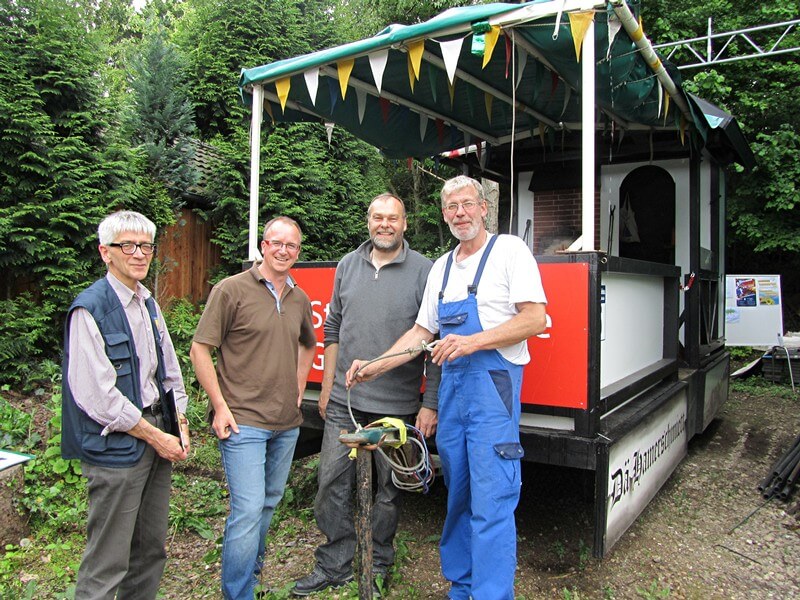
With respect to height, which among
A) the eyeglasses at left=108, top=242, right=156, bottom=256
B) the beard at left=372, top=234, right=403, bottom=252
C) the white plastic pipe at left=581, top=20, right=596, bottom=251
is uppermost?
the white plastic pipe at left=581, top=20, right=596, bottom=251

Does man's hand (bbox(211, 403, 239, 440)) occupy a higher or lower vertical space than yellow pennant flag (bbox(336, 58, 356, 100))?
lower

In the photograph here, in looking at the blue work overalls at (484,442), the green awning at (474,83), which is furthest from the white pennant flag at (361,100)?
the blue work overalls at (484,442)

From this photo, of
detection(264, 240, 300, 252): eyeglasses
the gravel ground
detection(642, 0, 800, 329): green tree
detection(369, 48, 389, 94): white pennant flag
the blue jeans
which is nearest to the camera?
the blue jeans

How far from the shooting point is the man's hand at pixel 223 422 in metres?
2.70

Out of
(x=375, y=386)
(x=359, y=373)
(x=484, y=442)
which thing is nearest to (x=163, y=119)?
(x=375, y=386)

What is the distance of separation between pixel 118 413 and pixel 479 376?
1.44 metres

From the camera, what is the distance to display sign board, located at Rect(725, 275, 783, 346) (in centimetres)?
1046

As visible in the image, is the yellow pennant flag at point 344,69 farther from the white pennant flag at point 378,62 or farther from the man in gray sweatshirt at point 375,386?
the man in gray sweatshirt at point 375,386

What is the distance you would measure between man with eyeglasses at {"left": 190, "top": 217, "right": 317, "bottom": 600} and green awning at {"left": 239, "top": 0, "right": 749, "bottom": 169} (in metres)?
1.50

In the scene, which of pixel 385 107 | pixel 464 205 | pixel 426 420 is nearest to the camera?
pixel 464 205

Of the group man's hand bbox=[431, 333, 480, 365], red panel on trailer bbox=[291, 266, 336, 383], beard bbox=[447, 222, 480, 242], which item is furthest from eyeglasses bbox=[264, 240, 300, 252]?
red panel on trailer bbox=[291, 266, 336, 383]

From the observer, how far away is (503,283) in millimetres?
2691

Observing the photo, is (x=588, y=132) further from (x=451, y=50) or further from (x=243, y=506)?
(x=243, y=506)

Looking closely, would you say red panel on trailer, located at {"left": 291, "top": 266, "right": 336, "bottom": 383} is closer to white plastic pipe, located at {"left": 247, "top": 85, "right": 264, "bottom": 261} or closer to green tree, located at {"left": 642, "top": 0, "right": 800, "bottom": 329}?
white plastic pipe, located at {"left": 247, "top": 85, "right": 264, "bottom": 261}
